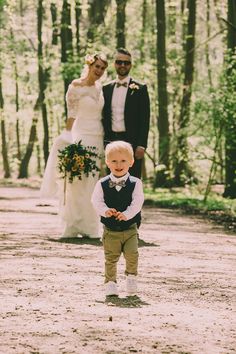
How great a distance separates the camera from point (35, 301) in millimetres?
6234

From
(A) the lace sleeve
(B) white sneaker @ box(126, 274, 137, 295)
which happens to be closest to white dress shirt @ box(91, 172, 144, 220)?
(B) white sneaker @ box(126, 274, 137, 295)

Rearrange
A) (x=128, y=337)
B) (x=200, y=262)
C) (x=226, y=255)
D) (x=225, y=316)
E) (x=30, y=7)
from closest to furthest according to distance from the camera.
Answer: (x=128, y=337)
(x=225, y=316)
(x=200, y=262)
(x=226, y=255)
(x=30, y=7)

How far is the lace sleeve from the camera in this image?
10.9m

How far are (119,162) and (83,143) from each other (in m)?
4.65

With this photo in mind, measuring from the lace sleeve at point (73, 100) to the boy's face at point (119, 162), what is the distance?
4.58 m

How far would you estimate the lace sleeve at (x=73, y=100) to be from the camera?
35.9ft

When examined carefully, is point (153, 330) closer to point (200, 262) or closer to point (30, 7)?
point (200, 262)

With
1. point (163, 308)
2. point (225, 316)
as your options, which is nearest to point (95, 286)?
point (163, 308)

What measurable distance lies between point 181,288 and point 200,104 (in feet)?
39.2

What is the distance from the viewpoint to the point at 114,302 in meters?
6.26

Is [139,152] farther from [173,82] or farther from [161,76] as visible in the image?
[173,82]

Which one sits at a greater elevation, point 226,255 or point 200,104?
point 200,104

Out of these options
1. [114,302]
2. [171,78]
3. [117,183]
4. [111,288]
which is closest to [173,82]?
[171,78]

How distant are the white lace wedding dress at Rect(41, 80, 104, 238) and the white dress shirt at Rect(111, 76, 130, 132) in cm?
28
